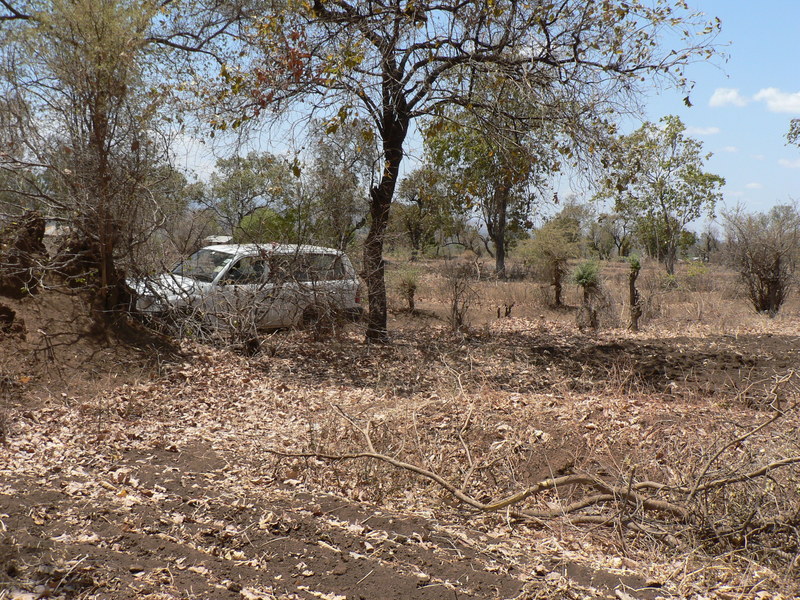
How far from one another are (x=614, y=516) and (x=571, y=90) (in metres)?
7.06

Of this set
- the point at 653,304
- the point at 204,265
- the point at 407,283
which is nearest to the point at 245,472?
the point at 204,265

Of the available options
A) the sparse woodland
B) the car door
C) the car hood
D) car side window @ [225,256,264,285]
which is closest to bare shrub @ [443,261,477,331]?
the sparse woodland

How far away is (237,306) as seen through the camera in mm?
8977

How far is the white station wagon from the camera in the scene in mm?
8938

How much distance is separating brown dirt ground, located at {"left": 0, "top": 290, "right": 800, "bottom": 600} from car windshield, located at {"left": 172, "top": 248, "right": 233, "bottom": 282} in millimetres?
1351

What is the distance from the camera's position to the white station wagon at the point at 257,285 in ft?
29.3

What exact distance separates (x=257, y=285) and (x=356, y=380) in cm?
199

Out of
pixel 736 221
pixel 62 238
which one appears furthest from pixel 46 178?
pixel 736 221

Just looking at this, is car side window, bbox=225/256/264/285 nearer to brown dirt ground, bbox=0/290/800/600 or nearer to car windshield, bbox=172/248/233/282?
car windshield, bbox=172/248/233/282

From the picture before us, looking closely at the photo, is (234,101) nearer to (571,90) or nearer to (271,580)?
(571,90)

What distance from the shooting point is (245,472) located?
506 cm

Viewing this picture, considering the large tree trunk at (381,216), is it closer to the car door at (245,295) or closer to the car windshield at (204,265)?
the car door at (245,295)

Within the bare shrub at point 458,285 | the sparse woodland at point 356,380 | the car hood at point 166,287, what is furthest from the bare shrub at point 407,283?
the car hood at point 166,287

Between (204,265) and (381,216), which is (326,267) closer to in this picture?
(381,216)
